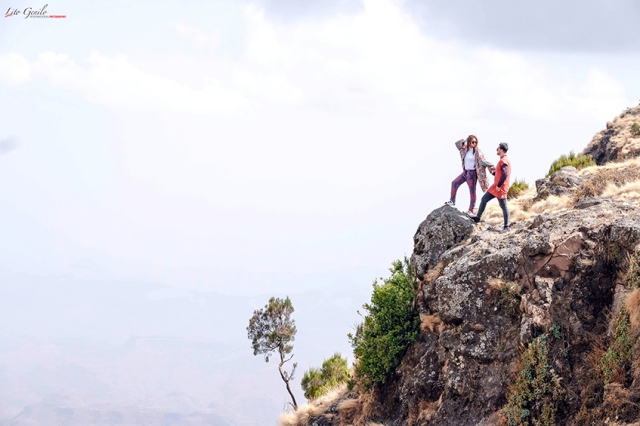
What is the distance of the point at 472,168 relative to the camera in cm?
2130

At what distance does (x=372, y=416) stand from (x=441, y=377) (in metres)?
3.12

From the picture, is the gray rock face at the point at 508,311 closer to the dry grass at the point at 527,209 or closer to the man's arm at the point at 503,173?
the man's arm at the point at 503,173

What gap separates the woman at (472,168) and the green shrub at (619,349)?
768 cm

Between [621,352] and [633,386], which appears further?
[621,352]

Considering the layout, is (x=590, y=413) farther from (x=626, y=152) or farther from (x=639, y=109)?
(x=639, y=109)

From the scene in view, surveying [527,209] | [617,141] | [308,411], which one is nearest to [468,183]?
[527,209]

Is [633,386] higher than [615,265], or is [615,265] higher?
[615,265]

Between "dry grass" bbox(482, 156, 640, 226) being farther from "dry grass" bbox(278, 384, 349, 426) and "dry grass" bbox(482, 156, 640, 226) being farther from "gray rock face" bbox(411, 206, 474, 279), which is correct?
"dry grass" bbox(278, 384, 349, 426)

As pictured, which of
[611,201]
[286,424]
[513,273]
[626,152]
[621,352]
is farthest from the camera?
[626,152]

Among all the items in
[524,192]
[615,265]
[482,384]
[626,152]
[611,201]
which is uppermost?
[626,152]

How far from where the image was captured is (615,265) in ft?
50.9

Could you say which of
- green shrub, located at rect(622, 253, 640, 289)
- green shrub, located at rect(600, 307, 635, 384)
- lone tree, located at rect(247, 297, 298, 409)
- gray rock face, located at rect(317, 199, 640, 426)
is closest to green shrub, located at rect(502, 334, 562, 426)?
gray rock face, located at rect(317, 199, 640, 426)

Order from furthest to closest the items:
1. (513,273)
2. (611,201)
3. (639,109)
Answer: (639,109), (611,201), (513,273)

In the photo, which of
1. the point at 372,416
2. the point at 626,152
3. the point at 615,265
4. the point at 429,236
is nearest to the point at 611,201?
the point at 615,265
